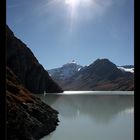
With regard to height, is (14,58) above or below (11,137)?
above

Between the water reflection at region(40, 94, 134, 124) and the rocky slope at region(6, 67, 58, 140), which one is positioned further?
the water reflection at region(40, 94, 134, 124)

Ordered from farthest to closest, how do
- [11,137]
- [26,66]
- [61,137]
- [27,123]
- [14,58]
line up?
[26,66] < [14,58] < [61,137] < [27,123] < [11,137]

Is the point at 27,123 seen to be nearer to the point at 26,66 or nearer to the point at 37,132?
the point at 37,132

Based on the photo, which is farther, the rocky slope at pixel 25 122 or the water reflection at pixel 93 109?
the water reflection at pixel 93 109

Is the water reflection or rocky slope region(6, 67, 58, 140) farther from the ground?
rocky slope region(6, 67, 58, 140)

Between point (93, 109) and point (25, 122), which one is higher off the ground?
point (25, 122)

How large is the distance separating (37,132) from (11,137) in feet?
31.0

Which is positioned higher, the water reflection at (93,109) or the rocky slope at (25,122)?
the rocky slope at (25,122)

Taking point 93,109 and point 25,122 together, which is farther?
point 93,109

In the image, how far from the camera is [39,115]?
4534cm

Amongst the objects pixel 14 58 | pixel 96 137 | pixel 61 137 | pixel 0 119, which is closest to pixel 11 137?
pixel 61 137
